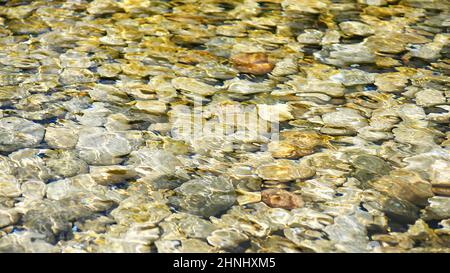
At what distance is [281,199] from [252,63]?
1568 millimetres

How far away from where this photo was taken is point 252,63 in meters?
4.24

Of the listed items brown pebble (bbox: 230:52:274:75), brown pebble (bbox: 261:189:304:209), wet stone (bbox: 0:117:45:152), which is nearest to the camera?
brown pebble (bbox: 261:189:304:209)

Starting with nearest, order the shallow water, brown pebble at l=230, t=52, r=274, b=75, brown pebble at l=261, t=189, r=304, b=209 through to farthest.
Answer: the shallow water, brown pebble at l=261, t=189, r=304, b=209, brown pebble at l=230, t=52, r=274, b=75

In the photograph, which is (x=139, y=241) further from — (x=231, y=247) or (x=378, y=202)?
(x=378, y=202)

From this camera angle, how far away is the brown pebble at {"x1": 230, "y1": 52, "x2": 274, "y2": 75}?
13.6 feet

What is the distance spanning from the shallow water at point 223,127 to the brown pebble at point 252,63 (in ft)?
0.05

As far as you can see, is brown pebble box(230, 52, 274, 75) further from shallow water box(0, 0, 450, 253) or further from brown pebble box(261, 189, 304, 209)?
brown pebble box(261, 189, 304, 209)

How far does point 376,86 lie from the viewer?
3980 mm

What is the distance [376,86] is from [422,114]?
42 centimetres

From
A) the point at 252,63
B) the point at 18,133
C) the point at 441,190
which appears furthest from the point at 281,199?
the point at 252,63


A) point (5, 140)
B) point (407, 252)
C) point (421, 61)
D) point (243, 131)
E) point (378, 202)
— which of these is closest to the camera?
point (407, 252)

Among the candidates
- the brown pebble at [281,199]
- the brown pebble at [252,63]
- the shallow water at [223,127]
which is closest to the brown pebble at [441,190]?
the shallow water at [223,127]

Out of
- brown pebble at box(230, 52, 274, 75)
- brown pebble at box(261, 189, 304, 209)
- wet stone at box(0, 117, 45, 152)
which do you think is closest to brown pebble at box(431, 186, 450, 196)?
brown pebble at box(261, 189, 304, 209)

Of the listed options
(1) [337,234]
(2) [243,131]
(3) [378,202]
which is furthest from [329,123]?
(1) [337,234]
